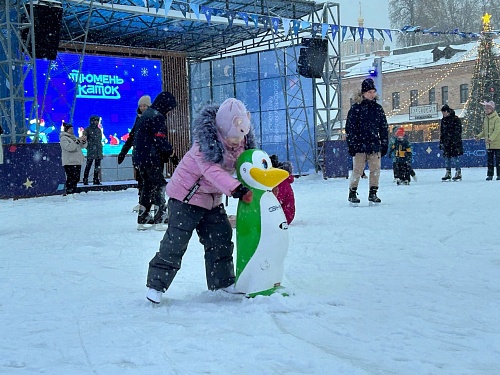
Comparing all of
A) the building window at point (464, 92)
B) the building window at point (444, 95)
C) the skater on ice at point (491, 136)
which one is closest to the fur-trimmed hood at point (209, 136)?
the skater on ice at point (491, 136)

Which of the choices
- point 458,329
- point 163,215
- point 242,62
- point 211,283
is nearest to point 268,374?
point 458,329

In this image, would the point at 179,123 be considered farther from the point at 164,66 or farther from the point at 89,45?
the point at 89,45

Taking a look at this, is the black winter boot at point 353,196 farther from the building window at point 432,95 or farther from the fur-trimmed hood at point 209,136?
the building window at point 432,95

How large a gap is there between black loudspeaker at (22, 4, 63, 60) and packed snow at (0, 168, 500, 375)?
320 inches

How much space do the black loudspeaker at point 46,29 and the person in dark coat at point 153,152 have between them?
24.0 ft

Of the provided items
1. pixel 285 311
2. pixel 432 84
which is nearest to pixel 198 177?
pixel 285 311

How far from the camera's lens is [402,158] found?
41.7 feet

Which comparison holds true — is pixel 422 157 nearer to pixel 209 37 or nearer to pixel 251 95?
pixel 251 95

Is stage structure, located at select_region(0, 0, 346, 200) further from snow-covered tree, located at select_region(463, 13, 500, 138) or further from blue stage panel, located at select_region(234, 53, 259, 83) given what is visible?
snow-covered tree, located at select_region(463, 13, 500, 138)

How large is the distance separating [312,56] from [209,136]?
1472cm

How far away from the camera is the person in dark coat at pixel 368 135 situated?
8242mm

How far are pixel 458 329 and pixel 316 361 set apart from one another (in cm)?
69

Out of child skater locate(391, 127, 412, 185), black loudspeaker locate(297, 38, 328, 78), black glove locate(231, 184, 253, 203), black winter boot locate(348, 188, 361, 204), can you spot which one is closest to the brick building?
black loudspeaker locate(297, 38, 328, 78)

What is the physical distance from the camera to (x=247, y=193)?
3.08 meters
